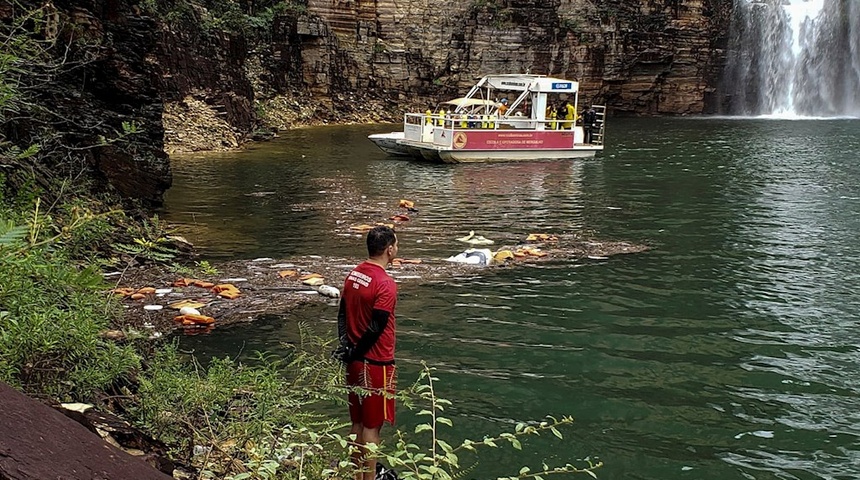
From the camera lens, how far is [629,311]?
10039 millimetres

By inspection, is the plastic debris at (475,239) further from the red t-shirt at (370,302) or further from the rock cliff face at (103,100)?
the red t-shirt at (370,302)

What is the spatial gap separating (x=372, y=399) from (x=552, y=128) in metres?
24.8

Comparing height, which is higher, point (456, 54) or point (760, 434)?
point (456, 54)

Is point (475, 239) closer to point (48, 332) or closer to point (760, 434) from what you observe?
point (760, 434)

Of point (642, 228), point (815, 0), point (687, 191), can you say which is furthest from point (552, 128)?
point (815, 0)

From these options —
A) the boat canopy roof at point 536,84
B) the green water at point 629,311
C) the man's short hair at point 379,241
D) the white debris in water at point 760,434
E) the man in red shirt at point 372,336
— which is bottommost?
the white debris in water at point 760,434

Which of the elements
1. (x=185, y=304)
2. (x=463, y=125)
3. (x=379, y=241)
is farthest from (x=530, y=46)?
(x=379, y=241)

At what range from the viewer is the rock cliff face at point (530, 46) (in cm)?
4606

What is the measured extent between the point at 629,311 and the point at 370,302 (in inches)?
228

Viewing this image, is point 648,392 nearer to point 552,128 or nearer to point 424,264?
point 424,264

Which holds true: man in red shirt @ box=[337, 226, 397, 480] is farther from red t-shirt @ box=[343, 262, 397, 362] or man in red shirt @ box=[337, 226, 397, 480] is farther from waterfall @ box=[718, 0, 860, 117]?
waterfall @ box=[718, 0, 860, 117]

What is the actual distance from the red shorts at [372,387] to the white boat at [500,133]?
22110 millimetres

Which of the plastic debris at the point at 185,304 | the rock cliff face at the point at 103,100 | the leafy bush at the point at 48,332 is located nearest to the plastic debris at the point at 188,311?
the plastic debris at the point at 185,304

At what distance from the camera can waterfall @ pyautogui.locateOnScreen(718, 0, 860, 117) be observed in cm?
5312
